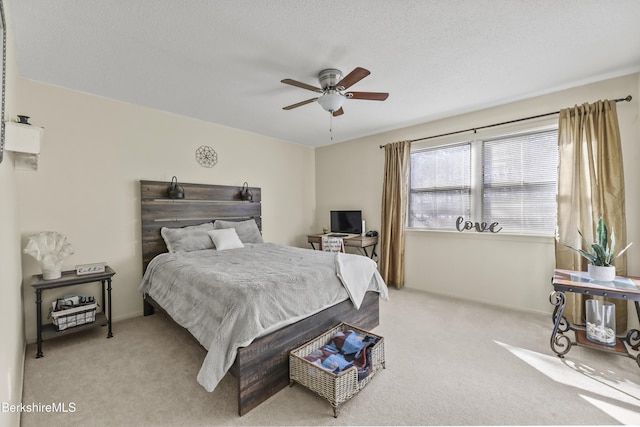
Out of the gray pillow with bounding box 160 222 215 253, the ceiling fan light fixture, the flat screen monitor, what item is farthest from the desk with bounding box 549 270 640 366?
the gray pillow with bounding box 160 222 215 253

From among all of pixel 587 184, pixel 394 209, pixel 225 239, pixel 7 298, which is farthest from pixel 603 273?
pixel 7 298

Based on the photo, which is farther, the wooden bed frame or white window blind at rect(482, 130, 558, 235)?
white window blind at rect(482, 130, 558, 235)

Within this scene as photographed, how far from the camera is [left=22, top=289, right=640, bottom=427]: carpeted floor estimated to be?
5.49ft

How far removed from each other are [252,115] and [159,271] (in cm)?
227

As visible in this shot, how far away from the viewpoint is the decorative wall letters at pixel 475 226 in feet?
11.6

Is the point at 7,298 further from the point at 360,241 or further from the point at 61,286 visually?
the point at 360,241

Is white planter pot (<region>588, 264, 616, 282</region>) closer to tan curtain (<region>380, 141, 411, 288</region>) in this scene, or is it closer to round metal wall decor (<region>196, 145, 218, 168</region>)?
tan curtain (<region>380, 141, 411, 288</region>)

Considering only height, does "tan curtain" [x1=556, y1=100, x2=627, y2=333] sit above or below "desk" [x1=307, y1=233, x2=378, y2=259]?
above

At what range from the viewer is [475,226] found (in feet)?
12.0

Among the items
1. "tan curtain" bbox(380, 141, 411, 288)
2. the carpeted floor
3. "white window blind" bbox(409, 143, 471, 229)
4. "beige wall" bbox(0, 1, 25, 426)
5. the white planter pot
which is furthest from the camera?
"tan curtain" bbox(380, 141, 411, 288)

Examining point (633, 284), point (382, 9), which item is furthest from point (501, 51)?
point (633, 284)

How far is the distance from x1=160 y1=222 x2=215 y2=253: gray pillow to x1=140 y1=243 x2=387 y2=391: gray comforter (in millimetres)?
187

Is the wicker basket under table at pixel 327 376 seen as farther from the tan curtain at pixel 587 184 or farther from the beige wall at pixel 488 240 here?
the tan curtain at pixel 587 184

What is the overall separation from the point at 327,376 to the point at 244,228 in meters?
2.81
